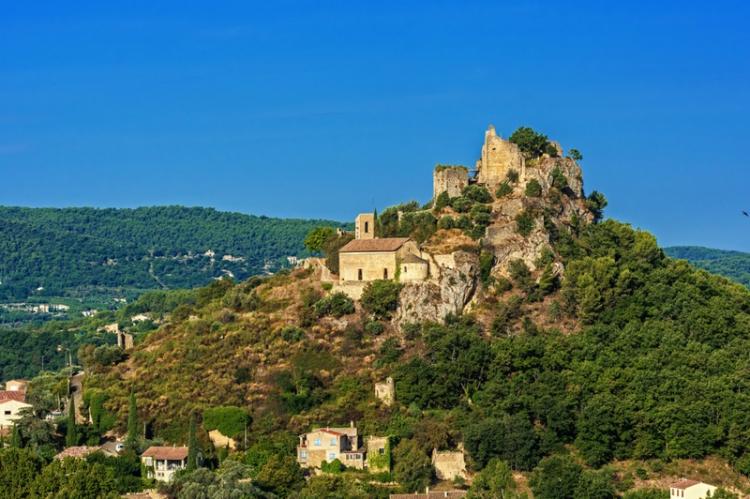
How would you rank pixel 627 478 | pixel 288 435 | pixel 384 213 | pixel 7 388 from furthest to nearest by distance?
pixel 7 388 < pixel 384 213 < pixel 288 435 < pixel 627 478

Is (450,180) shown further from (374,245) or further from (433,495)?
(433,495)

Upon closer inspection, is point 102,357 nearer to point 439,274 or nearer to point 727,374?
point 439,274

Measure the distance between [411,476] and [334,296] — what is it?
54.8ft

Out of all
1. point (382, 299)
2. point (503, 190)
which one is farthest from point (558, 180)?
point (382, 299)

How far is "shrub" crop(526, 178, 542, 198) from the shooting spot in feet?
292

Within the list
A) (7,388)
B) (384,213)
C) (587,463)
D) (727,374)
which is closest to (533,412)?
(587,463)

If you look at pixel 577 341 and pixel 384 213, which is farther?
pixel 384 213

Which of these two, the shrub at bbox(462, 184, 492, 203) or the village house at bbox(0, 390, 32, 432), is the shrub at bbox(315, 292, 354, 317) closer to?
the shrub at bbox(462, 184, 492, 203)

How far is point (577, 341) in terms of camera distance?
259ft

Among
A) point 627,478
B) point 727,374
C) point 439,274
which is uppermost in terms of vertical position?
point 439,274

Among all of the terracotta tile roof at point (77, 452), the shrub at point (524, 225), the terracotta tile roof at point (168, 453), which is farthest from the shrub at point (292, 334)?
the shrub at point (524, 225)

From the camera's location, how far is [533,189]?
88.9m

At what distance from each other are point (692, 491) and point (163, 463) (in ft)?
77.3

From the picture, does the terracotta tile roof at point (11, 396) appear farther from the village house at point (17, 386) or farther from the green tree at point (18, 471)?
the green tree at point (18, 471)
